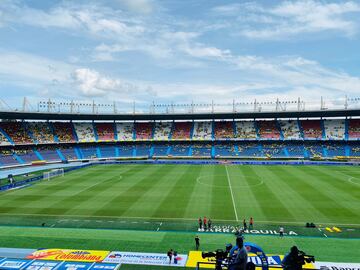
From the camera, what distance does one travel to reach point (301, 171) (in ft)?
180

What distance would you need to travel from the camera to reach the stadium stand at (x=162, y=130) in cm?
8200

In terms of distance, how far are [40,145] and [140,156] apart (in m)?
25.2

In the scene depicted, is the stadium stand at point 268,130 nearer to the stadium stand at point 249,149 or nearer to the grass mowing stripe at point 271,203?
the stadium stand at point 249,149

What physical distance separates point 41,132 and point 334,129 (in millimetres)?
76328

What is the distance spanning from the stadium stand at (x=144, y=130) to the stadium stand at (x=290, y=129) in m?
37.4

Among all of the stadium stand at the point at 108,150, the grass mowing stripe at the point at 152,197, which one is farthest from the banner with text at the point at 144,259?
the stadium stand at the point at 108,150

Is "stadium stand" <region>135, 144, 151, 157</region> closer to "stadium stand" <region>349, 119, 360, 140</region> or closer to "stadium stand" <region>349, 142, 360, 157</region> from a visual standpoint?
"stadium stand" <region>349, 142, 360, 157</region>

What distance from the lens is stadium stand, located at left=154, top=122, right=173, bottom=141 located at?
82000mm

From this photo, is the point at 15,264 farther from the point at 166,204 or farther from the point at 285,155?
the point at 285,155

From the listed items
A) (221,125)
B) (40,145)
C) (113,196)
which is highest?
(221,125)

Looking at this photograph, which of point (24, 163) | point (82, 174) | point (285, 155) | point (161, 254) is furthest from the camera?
point (285, 155)

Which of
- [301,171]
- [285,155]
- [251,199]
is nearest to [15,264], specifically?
[251,199]

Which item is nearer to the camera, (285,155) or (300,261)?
(300,261)

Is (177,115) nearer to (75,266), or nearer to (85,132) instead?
(85,132)
